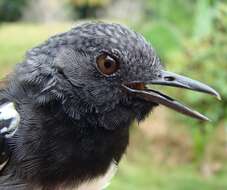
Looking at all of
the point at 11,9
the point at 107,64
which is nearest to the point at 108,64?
the point at 107,64

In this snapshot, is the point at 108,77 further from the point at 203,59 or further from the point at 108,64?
the point at 203,59

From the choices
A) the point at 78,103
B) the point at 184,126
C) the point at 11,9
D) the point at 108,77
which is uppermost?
the point at 11,9

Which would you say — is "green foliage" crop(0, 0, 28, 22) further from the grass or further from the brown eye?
the brown eye

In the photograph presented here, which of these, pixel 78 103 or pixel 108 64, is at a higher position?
pixel 108 64

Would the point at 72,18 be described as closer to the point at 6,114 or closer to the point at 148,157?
the point at 148,157

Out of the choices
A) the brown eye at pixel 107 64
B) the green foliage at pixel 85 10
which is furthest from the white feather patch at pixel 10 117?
the green foliage at pixel 85 10
